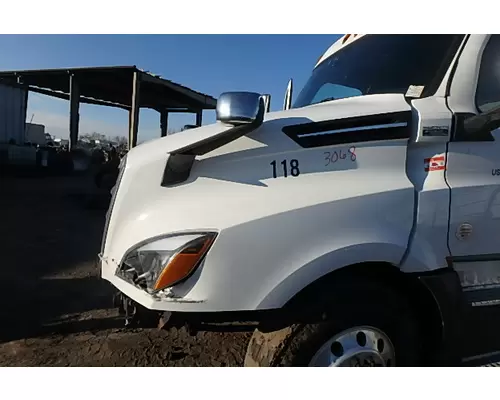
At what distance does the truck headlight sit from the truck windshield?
4.42 ft

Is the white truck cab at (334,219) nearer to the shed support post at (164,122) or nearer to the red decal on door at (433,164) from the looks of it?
the red decal on door at (433,164)

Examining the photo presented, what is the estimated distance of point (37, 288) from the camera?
3645 millimetres

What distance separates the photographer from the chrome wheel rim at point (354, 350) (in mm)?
1780

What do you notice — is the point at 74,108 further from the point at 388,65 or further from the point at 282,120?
the point at 388,65

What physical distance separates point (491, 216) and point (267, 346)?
1.38 m

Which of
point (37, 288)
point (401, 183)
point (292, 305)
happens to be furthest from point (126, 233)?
point (37, 288)

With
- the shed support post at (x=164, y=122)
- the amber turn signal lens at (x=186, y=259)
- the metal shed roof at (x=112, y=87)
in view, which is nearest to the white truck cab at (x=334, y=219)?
the amber turn signal lens at (x=186, y=259)

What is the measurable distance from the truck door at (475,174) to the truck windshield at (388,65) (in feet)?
0.39

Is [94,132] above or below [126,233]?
above

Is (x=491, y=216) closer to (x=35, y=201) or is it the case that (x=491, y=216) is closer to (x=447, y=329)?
(x=447, y=329)

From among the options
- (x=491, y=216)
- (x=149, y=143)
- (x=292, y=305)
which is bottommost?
(x=292, y=305)

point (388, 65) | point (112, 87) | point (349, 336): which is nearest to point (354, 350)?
point (349, 336)

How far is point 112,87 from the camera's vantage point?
3.04m

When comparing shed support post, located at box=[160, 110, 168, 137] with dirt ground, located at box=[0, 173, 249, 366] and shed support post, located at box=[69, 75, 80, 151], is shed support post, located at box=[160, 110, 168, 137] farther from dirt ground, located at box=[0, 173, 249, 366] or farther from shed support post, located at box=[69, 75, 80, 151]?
dirt ground, located at box=[0, 173, 249, 366]
